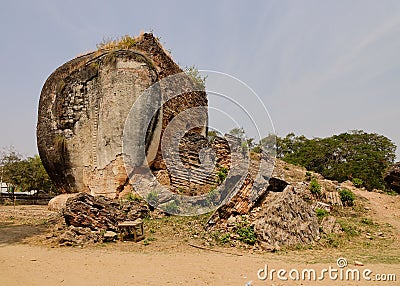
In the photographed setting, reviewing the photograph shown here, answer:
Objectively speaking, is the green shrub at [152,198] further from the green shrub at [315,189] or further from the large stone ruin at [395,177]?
the large stone ruin at [395,177]

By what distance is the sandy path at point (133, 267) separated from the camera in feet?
16.1

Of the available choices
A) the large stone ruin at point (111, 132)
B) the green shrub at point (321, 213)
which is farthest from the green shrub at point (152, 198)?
the green shrub at point (321, 213)

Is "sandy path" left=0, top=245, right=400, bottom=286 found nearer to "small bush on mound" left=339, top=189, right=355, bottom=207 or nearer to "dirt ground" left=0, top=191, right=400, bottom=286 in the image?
"dirt ground" left=0, top=191, right=400, bottom=286

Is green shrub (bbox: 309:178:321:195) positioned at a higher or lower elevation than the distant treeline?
lower

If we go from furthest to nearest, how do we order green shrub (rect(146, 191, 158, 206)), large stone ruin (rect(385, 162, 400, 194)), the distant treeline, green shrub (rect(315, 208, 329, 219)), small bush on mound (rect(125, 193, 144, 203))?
the distant treeline → green shrub (rect(146, 191, 158, 206)) → small bush on mound (rect(125, 193, 144, 203)) → green shrub (rect(315, 208, 329, 219)) → large stone ruin (rect(385, 162, 400, 194))

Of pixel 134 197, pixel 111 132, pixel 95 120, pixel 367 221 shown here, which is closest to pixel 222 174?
pixel 134 197

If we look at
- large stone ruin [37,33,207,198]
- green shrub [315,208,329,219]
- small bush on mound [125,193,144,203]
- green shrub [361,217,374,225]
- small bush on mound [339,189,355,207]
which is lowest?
green shrub [361,217,374,225]

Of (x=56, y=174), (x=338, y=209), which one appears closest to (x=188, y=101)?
(x=56, y=174)

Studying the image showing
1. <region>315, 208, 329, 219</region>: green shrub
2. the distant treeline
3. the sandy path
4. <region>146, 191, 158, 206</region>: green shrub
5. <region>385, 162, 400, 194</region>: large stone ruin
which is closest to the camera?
the sandy path

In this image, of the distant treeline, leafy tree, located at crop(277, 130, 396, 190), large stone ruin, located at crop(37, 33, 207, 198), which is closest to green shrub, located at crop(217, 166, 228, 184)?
large stone ruin, located at crop(37, 33, 207, 198)

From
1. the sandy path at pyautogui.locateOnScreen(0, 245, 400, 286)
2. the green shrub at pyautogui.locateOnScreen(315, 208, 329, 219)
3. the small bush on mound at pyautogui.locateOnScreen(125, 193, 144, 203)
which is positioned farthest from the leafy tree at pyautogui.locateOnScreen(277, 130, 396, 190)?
the sandy path at pyautogui.locateOnScreen(0, 245, 400, 286)

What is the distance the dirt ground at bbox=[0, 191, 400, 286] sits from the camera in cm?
496

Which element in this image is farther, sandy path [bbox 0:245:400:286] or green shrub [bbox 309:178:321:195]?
green shrub [bbox 309:178:321:195]

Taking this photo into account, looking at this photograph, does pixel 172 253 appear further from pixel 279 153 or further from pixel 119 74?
pixel 279 153
